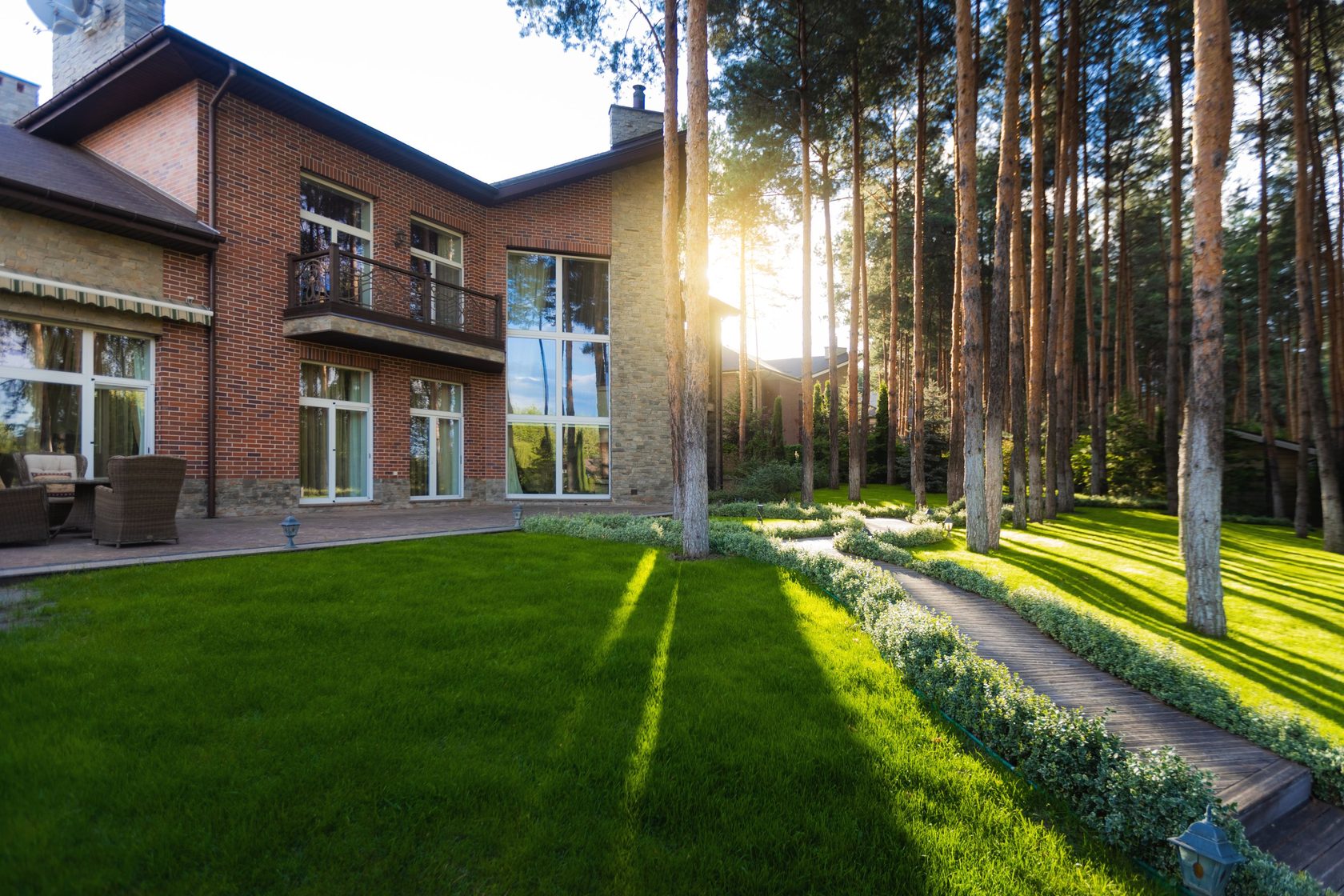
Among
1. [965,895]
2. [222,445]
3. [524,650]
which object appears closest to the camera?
[965,895]

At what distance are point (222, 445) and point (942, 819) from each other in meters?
11.3

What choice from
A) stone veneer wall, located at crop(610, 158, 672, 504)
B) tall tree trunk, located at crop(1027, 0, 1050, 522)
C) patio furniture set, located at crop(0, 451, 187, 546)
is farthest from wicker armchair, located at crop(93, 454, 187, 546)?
tall tree trunk, located at crop(1027, 0, 1050, 522)

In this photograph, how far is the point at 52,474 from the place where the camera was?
7.54m

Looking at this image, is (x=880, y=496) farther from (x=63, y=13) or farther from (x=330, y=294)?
(x=63, y=13)

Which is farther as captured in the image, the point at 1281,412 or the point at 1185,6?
the point at 1281,412

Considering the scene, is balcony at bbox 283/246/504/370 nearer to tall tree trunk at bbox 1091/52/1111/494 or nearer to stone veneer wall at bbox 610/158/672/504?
stone veneer wall at bbox 610/158/672/504

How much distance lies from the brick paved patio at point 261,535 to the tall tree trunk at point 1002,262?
22.7 ft

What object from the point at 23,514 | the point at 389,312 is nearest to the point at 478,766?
the point at 23,514

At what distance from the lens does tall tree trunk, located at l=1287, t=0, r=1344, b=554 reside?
404 inches

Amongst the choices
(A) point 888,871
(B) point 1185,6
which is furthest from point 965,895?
(B) point 1185,6

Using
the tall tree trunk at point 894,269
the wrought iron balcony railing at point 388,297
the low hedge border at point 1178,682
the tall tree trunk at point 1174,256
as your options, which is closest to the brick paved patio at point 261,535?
the wrought iron balcony railing at point 388,297

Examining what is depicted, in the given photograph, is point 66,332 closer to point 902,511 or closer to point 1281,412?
point 902,511

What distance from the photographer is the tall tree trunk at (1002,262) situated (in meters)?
9.11

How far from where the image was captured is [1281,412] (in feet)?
99.0
